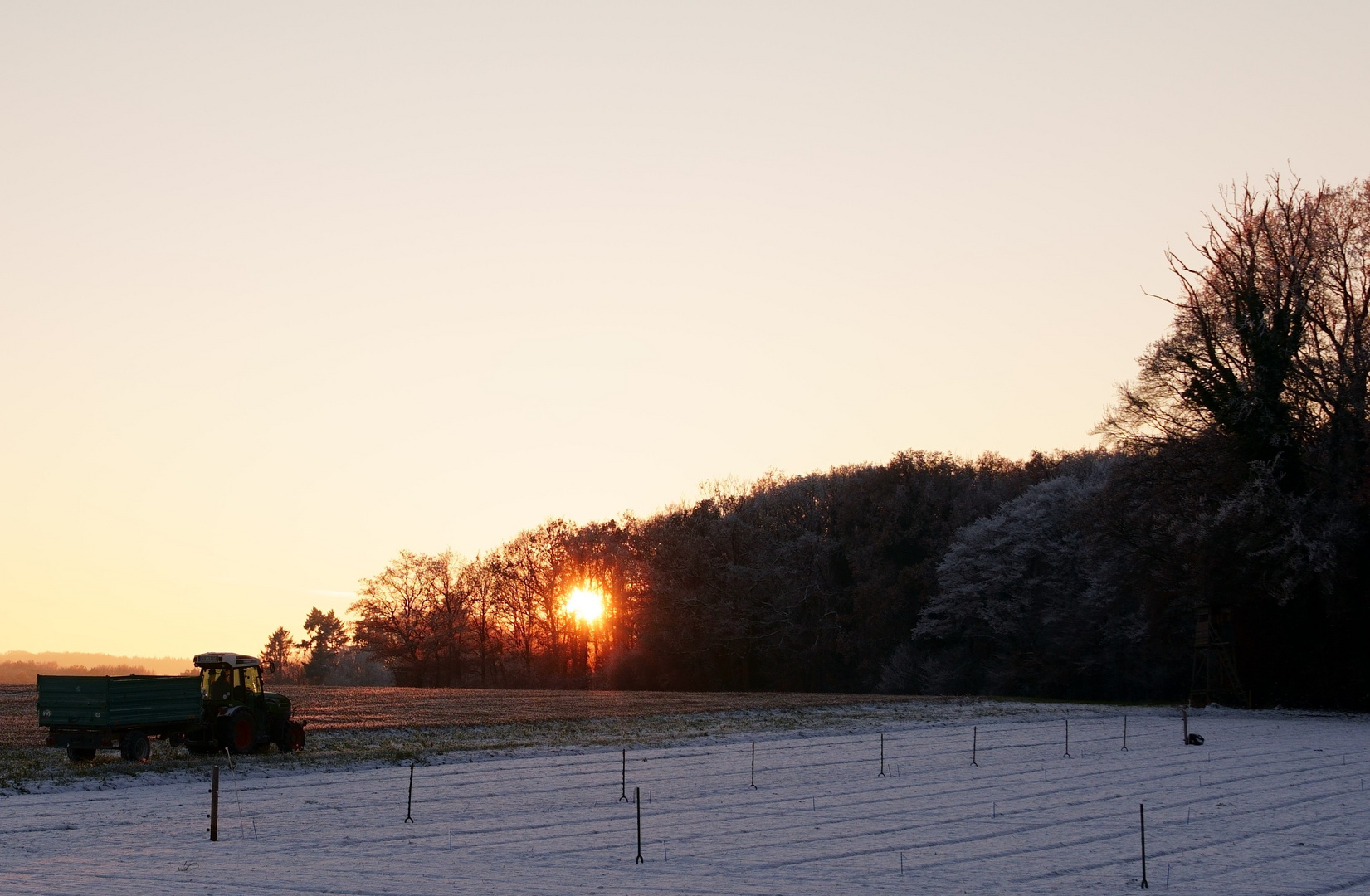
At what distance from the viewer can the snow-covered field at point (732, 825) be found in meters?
16.7

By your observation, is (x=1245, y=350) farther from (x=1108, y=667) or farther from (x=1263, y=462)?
(x=1108, y=667)

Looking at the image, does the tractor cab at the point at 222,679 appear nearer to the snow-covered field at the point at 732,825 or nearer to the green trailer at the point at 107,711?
the green trailer at the point at 107,711

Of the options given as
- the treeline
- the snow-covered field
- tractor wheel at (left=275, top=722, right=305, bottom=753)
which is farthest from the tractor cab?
the treeline

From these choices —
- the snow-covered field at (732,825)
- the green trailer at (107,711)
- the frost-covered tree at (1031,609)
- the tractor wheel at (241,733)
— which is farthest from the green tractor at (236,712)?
the frost-covered tree at (1031,609)

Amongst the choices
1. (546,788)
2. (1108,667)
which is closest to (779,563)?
(1108,667)

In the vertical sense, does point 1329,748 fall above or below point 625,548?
below

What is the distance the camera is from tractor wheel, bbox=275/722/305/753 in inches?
1353

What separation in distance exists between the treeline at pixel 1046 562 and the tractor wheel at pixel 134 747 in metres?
38.9

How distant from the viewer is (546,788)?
2723 centimetres

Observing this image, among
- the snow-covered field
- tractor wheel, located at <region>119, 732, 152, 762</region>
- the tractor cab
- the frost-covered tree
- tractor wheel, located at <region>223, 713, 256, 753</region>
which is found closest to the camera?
the snow-covered field

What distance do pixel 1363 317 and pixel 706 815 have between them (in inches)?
1616

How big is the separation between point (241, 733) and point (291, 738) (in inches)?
66.2

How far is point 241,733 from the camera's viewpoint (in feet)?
109

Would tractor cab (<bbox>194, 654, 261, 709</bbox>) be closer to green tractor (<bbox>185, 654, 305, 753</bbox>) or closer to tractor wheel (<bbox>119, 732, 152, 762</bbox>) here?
green tractor (<bbox>185, 654, 305, 753</bbox>)
